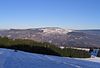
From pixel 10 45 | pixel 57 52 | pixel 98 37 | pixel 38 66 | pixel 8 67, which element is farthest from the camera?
pixel 98 37

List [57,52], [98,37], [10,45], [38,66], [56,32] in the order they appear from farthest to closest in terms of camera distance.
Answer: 1. [56,32]
2. [98,37]
3. [10,45]
4. [57,52]
5. [38,66]

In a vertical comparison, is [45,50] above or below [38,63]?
below

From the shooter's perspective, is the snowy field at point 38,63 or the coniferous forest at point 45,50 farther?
the coniferous forest at point 45,50

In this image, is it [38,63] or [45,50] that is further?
[45,50]

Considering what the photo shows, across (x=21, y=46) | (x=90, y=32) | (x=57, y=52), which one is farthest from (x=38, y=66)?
(x=90, y=32)

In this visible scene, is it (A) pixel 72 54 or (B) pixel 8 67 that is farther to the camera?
(A) pixel 72 54

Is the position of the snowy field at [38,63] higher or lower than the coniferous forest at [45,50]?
higher

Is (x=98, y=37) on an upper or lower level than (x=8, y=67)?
lower

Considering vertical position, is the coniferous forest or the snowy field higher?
the snowy field

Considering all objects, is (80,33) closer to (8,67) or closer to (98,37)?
(98,37)

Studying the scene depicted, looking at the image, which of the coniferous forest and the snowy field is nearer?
the snowy field
